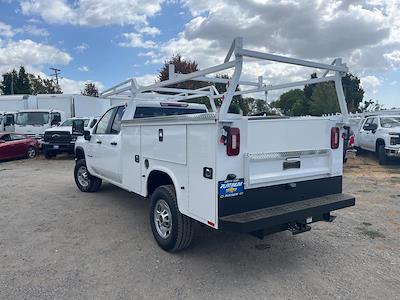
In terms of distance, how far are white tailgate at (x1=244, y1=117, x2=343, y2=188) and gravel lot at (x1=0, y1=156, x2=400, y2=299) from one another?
1039 mm

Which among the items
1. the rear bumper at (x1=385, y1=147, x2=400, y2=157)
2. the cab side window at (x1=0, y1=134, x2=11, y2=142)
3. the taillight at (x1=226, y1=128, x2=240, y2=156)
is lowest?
the rear bumper at (x1=385, y1=147, x2=400, y2=157)

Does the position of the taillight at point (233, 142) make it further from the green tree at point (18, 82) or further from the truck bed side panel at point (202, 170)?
the green tree at point (18, 82)

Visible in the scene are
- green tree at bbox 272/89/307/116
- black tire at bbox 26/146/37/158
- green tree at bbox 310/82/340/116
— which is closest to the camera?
black tire at bbox 26/146/37/158

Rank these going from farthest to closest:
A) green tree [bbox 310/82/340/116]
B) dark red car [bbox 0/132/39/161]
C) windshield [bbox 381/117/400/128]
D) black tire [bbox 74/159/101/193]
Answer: green tree [bbox 310/82/340/116] < dark red car [bbox 0/132/39/161] < windshield [bbox 381/117/400/128] < black tire [bbox 74/159/101/193]

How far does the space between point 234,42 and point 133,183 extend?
9.08 ft

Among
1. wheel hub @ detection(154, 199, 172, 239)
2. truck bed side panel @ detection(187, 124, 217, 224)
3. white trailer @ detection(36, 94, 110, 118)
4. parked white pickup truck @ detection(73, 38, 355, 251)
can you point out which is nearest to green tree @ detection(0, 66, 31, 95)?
white trailer @ detection(36, 94, 110, 118)

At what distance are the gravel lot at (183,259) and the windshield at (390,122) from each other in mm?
7585

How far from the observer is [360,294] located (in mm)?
3338

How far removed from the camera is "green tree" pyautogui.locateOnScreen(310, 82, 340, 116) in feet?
109

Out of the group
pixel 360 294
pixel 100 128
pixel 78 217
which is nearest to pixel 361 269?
pixel 360 294

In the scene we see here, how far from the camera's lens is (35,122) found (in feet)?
56.2

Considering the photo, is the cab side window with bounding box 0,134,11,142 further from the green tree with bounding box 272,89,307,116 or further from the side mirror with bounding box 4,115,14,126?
the green tree with bounding box 272,89,307,116

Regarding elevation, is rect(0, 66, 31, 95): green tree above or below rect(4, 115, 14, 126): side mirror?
above

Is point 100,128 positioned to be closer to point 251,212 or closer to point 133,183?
point 133,183
